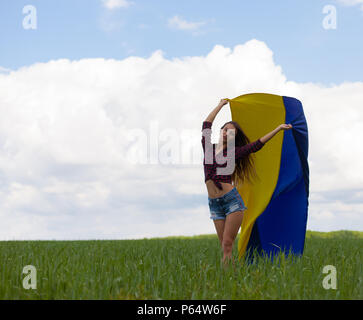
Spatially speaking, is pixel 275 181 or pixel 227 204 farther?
pixel 275 181

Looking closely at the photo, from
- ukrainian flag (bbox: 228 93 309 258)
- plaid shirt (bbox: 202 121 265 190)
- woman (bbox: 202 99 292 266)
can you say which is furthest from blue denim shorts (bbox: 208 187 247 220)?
ukrainian flag (bbox: 228 93 309 258)

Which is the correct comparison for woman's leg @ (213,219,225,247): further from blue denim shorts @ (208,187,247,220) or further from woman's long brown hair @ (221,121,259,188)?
woman's long brown hair @ (221,121,259,188)

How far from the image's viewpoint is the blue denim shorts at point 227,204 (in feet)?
17.9

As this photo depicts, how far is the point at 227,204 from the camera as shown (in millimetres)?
5500

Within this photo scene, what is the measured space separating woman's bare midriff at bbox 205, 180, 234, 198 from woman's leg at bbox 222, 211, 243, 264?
0.31 metres

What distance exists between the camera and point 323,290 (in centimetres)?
457

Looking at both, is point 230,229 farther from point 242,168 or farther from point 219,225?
point 242,168

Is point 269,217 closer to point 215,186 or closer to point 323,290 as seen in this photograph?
point 215,186

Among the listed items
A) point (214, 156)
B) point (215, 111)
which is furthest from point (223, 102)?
point (214, 156)

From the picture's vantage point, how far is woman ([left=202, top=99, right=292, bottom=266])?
548 centimetres

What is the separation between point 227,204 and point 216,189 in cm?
25
